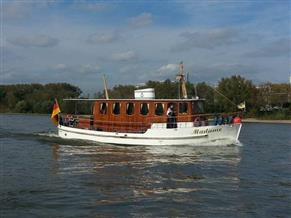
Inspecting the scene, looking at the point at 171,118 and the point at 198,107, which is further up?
the point at 198,107

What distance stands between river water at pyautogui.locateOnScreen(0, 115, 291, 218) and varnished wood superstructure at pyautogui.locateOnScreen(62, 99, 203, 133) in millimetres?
2494

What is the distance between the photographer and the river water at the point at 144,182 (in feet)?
48.8

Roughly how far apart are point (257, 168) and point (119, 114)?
42.9 feet

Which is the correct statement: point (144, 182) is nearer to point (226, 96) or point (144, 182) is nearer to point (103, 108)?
point (103, 108)

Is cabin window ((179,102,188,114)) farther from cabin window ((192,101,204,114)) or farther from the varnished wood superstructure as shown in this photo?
cabin window ((192,101,204,114))

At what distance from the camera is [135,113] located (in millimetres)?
34000

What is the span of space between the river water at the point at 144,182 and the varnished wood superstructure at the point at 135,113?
8.18ft

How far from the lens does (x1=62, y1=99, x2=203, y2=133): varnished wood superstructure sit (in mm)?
33094

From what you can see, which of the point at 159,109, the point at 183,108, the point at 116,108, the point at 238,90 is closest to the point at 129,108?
the point at 116,108

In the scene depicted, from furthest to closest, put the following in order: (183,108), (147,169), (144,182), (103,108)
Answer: (103,108) → (183,108) → (147,169) → (144,182)

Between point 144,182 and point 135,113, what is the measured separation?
15.0 metres

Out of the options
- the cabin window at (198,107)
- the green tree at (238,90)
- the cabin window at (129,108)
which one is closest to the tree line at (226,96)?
the green tree at (238,90)

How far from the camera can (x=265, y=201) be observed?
1625 centimetres

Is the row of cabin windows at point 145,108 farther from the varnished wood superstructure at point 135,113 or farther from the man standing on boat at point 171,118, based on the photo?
the man standing on boat at point 171,118
